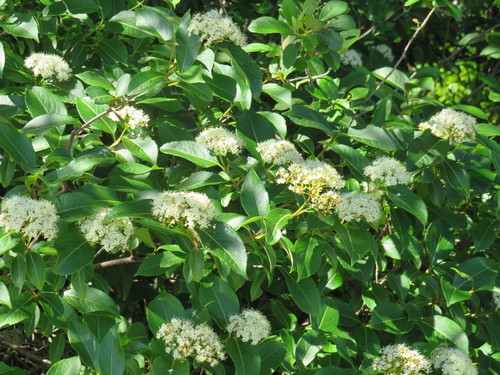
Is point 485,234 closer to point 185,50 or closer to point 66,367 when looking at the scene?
point 185,50

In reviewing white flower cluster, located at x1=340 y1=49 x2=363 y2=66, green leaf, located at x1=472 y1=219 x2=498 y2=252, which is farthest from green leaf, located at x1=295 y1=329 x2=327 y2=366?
white flower cluster, located at x1=340 y1=49 x2=363 y2=66

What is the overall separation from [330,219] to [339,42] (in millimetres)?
691

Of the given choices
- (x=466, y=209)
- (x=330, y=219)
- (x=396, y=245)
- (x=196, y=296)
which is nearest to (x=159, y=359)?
(x=196, y=296)

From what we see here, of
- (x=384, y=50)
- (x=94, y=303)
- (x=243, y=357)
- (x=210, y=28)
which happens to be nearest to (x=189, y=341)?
(x=243, y=357)

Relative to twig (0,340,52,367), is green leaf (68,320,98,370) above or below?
above

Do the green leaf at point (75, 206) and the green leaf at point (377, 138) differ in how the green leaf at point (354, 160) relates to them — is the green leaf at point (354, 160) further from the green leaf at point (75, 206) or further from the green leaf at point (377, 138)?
the green leaf at point (75, 206)

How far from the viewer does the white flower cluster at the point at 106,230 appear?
1.94m

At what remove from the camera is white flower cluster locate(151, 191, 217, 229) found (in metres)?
1.88

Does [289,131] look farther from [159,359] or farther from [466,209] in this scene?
[159,359]

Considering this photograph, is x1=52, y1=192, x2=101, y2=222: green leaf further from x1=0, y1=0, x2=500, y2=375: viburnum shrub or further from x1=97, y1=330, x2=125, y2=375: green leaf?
x1=97, y1=330, x2=125, y2=375: green leaf

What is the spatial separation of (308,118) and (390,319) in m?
0.78

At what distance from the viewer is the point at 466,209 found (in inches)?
128

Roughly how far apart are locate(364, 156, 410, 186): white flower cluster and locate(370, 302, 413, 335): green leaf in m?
0.49

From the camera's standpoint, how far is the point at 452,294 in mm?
2424
